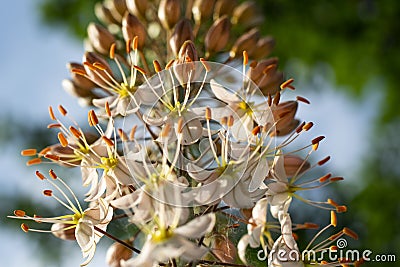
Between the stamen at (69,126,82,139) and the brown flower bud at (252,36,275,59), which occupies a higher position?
the brown flower bud at (252,36,275,59)

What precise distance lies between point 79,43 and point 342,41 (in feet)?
4.12

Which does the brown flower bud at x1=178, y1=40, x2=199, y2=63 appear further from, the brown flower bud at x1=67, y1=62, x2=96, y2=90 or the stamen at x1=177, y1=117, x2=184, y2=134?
the brown flower bud at x1=67, y1=62, x2=96, y2=90

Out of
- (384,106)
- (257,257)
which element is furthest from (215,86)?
(384,106)

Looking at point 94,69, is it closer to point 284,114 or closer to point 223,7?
point 284,114

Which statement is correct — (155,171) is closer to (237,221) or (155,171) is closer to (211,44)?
(237,221)

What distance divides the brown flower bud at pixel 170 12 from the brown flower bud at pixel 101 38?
128 millimetres

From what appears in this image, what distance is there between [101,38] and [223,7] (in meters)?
0.35

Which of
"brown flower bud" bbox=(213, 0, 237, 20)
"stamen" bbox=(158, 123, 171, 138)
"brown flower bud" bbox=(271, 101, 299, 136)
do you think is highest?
"brown flower bud" bbox=(213, 0, 237, 20)

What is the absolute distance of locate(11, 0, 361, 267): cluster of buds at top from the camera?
3.33ft

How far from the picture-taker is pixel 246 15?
68.4 inches

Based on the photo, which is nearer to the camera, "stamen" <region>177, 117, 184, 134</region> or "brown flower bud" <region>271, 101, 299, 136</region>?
"stamen" <region>177, 117, 184, 134</region>

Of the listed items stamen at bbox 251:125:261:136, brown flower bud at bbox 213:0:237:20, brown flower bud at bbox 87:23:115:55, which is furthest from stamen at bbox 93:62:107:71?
brown flower bud at bbox 213:0:237:20

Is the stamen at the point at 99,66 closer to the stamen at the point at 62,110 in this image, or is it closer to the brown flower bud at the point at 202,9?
the stamen at the point at 62,110

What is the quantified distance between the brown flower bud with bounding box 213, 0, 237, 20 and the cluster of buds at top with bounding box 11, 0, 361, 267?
318mm
